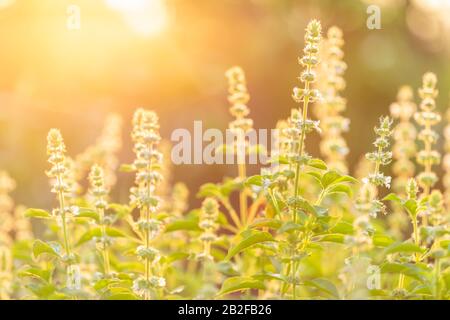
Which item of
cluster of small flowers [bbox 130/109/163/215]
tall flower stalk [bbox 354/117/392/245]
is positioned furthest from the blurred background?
tall flower stalk [bbox 354/117/392/245]

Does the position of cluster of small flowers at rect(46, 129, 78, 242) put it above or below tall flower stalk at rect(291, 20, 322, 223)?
below

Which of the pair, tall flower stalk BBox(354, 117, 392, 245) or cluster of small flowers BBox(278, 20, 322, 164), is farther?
cluster of small flowers BBox(278, 20, 322, 164)

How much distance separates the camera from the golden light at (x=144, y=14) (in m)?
6.73

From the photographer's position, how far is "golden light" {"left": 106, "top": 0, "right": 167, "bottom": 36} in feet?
22.1

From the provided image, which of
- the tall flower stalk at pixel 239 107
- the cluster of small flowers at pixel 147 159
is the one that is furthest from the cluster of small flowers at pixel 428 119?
the cluster of small flowers at pixel 147 159

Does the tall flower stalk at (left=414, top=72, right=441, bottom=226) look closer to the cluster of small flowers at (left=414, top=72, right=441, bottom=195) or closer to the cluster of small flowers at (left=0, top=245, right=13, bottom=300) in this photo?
the cluster of small flowers at (left=414, top=72, right=441, bottom=195)

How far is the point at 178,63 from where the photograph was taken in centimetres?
862

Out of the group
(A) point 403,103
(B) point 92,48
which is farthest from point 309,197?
(B) point 92,48

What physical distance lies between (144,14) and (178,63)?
1.64m

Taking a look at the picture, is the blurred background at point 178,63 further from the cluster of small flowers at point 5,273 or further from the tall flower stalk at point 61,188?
the tall flower stalk at point 61,188

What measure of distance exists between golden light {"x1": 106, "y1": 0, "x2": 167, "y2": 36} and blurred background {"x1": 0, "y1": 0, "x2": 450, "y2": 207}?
0.02 metres

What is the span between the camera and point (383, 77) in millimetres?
9070
